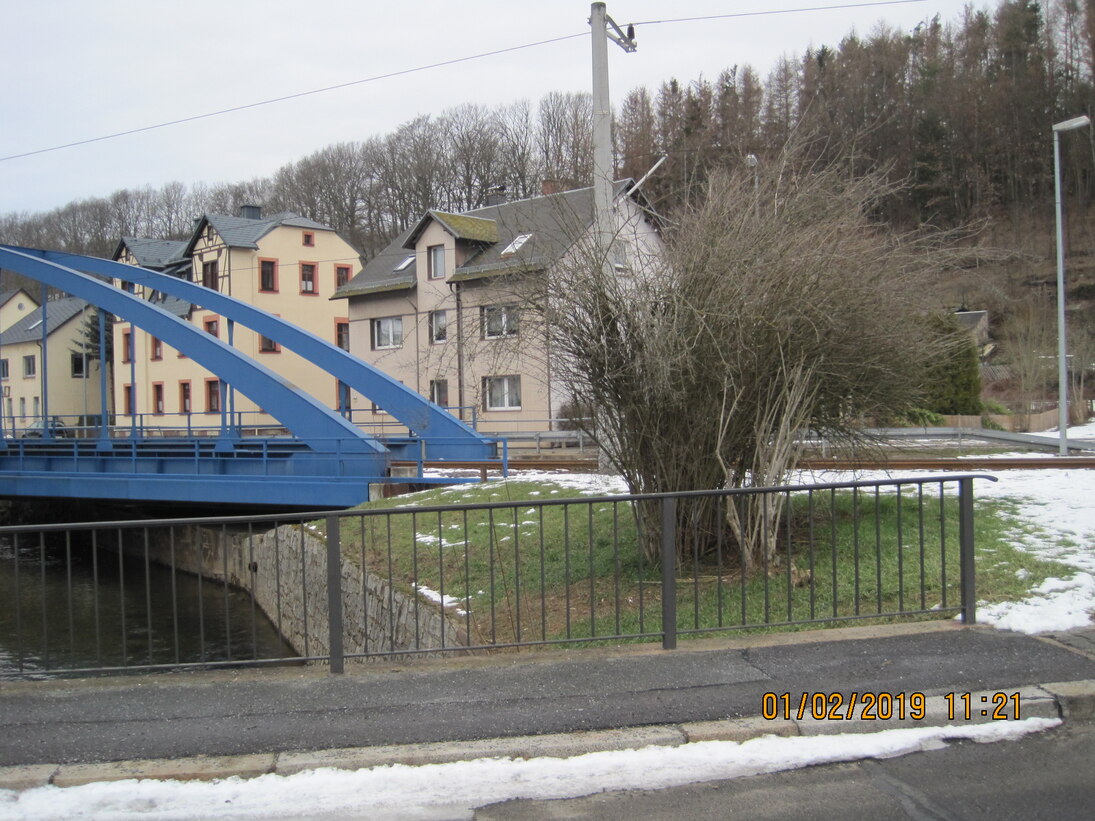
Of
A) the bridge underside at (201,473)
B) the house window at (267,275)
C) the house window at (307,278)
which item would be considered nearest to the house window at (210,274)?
the house window at (267,275)

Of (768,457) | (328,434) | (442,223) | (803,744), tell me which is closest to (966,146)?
(442,223)

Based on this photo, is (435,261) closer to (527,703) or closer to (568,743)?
(527,703)

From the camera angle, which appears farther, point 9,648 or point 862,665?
point 9,648

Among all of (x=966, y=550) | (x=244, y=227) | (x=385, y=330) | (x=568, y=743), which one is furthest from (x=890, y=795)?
(x=244, y=227)

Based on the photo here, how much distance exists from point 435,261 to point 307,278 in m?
12.3

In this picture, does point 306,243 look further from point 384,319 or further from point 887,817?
point 887,817

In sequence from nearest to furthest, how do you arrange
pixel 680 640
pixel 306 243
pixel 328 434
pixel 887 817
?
pixel 887 817
pixel 680 640
pixel 328 434
pixel 306 243

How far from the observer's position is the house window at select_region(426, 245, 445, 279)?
117 ft

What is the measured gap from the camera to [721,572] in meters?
6.75

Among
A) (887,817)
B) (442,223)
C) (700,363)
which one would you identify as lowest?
(887,817)

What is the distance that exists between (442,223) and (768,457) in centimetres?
2740

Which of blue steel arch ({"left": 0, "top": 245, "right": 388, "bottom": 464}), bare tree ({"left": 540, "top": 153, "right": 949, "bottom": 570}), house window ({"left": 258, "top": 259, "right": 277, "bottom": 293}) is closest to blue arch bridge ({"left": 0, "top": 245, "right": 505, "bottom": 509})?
blue steel arch ({"left": 0, "top": 245, "right": 388, "bottom": 464})

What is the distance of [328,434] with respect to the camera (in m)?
18.2

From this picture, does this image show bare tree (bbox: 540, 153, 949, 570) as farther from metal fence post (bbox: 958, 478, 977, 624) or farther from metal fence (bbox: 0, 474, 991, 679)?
metal fence post (bbox: 958, 478, 977, 624)
